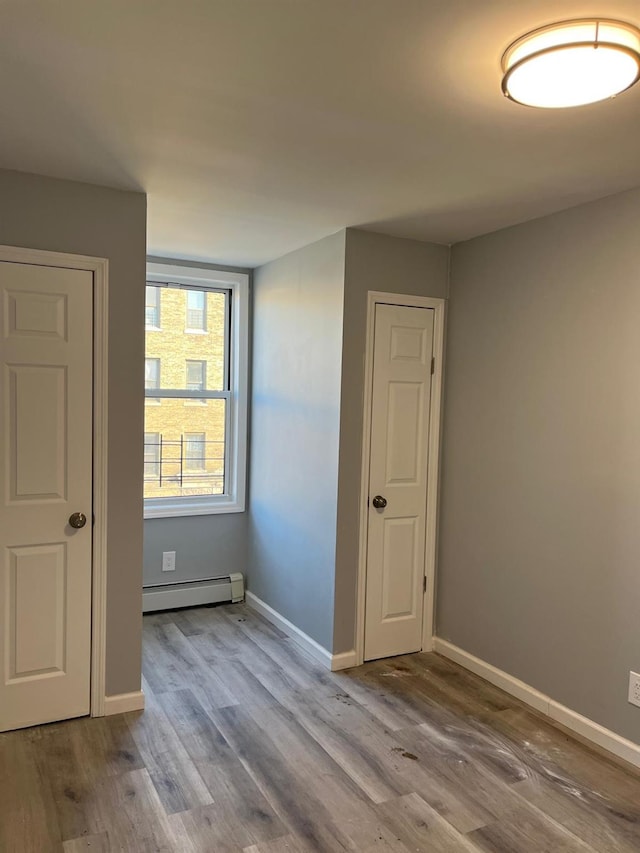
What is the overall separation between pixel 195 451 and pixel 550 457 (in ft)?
7.99

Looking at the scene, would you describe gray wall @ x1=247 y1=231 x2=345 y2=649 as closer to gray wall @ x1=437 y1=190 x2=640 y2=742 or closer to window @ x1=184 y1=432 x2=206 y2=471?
window @ x1=184 y1=432 x2=206 y2=471

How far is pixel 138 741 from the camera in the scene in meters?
2.68

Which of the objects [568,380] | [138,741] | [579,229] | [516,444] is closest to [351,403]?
[516,444]

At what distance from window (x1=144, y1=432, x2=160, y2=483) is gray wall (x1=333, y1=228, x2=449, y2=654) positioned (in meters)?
1.51

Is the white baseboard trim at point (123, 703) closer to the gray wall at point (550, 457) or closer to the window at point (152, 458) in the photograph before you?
the window at point (152, 458)

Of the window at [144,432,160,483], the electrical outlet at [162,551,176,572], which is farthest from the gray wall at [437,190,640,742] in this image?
the window at [144,432,160,483]

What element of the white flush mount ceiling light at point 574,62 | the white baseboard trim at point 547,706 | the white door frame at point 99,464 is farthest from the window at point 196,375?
the white flush mount ceiling light at point 574,62

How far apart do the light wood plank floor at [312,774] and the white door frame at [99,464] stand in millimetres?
248

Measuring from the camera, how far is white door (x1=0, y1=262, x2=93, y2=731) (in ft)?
8.62

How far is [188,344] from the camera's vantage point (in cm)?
439

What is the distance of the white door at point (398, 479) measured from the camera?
11.5 feet

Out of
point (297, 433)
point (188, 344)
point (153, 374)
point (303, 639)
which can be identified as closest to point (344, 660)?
point (303, 639)

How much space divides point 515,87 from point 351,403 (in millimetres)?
1930

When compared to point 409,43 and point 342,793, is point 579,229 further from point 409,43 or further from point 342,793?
point 342,793
